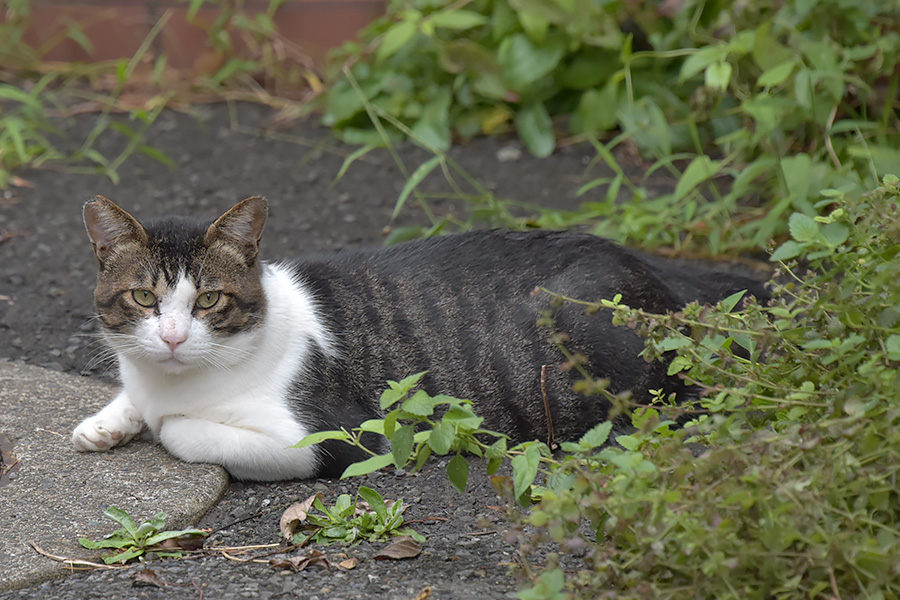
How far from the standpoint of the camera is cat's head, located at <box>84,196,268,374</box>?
2.66m

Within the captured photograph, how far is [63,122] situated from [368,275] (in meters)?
3.23

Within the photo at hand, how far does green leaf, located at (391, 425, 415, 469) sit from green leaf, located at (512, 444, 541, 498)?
22cm

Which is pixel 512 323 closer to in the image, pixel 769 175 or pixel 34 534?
pixel 34 534

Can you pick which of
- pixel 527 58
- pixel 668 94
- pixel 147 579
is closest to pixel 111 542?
pixel 147 579

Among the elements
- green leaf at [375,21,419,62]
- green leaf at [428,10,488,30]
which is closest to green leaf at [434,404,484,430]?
green leaf at [375,21,419,62]

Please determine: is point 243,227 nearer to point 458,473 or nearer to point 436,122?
point 458,473

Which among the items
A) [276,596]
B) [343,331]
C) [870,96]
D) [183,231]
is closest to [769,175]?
[870,96]

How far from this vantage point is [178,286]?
2682mm

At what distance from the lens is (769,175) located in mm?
4473

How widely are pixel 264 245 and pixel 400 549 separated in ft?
7.72

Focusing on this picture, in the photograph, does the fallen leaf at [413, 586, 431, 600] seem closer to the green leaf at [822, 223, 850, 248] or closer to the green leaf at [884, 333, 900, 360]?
the green leaf at [884, 333, 900, 360]

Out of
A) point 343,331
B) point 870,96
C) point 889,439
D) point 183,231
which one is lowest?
point 870,96

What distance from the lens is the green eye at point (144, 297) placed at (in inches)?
106

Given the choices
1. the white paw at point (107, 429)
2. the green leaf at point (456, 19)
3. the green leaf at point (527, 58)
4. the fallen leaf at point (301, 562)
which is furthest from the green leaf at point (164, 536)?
the green leaf at point (527, 58)
